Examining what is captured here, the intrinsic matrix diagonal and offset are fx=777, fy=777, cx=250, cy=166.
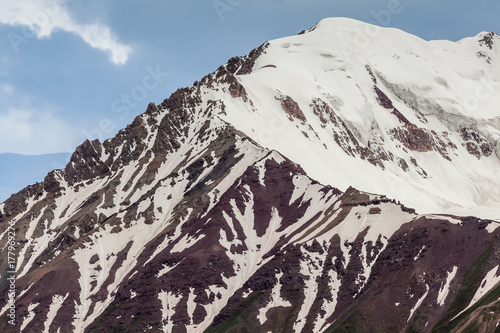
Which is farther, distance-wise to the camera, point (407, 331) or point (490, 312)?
point (407, 331)

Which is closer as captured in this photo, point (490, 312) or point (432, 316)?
point (490, 312)

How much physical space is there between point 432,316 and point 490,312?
1784cm

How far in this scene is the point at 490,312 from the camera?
18575 cm

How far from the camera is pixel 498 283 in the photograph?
655 ft

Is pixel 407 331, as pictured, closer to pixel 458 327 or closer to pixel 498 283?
pixel 458 327

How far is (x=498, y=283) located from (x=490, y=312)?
52.1 ft

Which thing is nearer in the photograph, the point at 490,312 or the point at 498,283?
the point at 490,312

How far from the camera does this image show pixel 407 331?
198 meters

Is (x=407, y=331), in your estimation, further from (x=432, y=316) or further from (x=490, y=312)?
(x=490, y=312)

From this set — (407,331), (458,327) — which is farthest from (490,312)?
(407,331)

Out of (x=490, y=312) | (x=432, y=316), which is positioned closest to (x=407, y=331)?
(x=432, y=316)

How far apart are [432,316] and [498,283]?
1894cm

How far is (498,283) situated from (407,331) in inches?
1048
